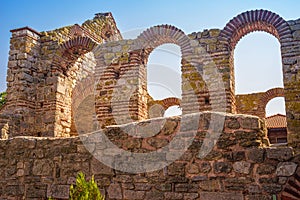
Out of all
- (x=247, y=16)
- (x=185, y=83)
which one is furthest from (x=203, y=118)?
(x=247, y=16)

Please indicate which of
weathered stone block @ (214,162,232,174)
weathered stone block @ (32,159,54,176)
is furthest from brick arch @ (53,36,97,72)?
weathered stone block @ (214,162,232,174)

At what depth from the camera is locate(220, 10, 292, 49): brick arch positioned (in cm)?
725

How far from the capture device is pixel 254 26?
7660 millimetres

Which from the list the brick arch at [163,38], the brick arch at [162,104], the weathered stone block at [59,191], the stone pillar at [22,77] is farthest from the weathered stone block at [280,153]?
the brick arch at [162,104]

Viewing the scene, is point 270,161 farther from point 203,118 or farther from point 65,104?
point 65,104

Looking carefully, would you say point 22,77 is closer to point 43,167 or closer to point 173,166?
point 43,167

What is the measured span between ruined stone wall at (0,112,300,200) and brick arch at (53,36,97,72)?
478cm

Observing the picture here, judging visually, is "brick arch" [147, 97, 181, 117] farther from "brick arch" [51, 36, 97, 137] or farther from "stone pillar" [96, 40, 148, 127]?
"stone pillar" [96, 40, 148, 127]

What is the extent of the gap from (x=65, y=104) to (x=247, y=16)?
569cm

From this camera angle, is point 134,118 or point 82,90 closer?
point 134,118

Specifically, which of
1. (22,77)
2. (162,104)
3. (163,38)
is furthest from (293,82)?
(162,104)

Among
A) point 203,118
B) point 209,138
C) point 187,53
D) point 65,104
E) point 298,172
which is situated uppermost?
point 187,53

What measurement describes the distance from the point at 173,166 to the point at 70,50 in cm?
681

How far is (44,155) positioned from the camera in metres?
5.11
